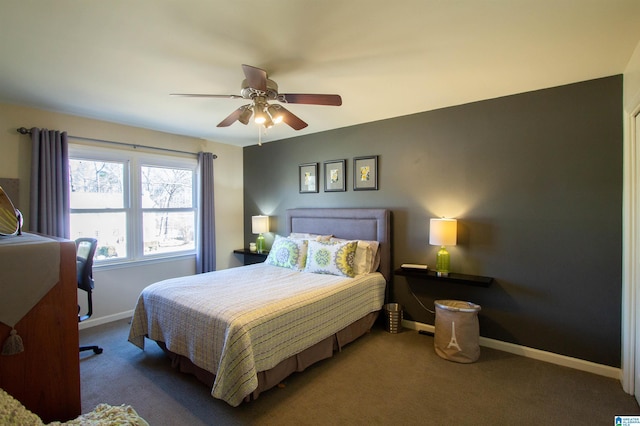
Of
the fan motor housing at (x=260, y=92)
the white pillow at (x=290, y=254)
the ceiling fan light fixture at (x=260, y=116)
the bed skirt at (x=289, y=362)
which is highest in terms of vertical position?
the fan motor housing at (x=260, y=92)

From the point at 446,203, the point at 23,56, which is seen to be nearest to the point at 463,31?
the point at 446,203

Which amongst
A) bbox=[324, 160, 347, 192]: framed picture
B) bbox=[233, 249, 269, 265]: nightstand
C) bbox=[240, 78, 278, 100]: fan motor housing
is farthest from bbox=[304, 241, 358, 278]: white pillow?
bbox=[240, 78, 278, 100]: fan motor housing

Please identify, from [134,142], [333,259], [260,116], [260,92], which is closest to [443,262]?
[333,259]

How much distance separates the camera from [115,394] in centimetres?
225

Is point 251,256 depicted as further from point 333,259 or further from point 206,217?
point 333,259

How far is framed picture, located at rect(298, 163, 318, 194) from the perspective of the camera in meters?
4.31

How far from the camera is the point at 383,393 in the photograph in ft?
7.39

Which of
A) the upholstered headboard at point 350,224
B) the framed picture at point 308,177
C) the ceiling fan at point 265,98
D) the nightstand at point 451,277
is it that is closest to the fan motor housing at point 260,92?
the ceiling fan at point 265,98

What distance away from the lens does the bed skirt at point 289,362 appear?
7.14 feet

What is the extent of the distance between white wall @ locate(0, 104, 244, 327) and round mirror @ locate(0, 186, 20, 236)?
2.54 m

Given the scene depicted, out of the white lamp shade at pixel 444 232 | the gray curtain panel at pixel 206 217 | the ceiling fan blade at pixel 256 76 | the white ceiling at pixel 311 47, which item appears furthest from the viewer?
the gray curtain panel at pixel 206 217

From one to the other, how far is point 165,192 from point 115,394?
282cm

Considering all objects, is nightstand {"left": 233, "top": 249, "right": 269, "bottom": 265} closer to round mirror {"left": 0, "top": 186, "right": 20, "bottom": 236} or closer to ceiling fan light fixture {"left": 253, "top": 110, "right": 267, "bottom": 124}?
ceiling fan light fixture {"left": 253, "top": 110, "right": 267, "bottom": 124}

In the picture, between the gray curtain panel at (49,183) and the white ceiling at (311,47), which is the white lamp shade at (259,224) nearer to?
the white ceiling at (311,47)
